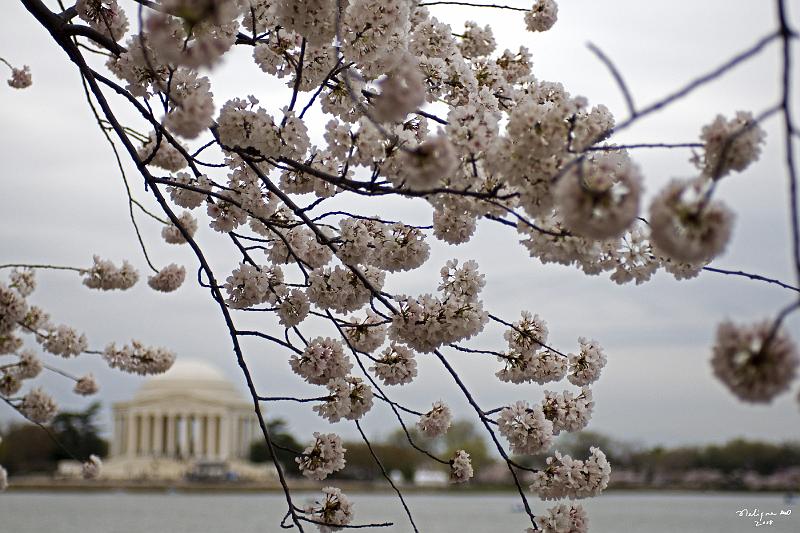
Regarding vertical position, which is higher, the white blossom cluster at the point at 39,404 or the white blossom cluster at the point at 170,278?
the white blossom cluster at the point at 170,278

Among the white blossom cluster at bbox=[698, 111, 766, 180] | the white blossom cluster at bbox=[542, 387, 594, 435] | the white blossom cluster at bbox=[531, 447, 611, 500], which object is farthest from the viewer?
the white blossom cluster at bbox=[542, 387, 594, 435]

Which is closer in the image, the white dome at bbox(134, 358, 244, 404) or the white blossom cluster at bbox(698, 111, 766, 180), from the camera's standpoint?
the white blossom cluster at bbox(698, 111, 766, 180)

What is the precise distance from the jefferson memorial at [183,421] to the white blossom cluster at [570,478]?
79.0 meters

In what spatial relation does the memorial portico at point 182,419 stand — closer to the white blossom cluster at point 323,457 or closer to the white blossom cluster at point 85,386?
the white blossom cluster at point 85,386

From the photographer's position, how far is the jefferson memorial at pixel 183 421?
8350 cm

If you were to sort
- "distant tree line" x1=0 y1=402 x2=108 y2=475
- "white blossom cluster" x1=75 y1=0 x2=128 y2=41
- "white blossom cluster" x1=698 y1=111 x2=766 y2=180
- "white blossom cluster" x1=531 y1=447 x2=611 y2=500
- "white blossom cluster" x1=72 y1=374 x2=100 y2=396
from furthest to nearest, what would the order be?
"distant tree line" x1=0 y1=402 x2=108 y2=475, "white blossom cluster" x1=72 y1=374 x2=100 y2=396, "white blossom cluster" x1=75 y1=0 x2=128 y2=41, "white blossom cluster" x1=531 y1=447 x2=611 y2=500, "white blossom cluster" x1=698 y1=111 x2=766 y2=180

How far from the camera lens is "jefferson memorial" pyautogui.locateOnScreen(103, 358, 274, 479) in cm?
8350

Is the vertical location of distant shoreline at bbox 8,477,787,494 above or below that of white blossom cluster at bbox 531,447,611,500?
below

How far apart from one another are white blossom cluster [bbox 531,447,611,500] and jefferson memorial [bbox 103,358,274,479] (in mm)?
79049

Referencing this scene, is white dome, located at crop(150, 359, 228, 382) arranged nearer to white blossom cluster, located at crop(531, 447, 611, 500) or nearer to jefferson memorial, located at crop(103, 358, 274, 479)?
jefferson memorial, located at crop(103, 358, 274, 479)

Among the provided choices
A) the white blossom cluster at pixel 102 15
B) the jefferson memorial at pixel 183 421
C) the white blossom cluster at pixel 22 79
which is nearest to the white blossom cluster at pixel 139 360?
the white blossom cluster at pixel 22 79

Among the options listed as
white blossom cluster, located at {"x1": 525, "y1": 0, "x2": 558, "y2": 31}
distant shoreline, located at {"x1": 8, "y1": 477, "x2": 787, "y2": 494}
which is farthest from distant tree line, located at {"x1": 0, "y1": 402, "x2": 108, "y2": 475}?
white blossom cluster, located at {"x1": 525, "y1": 0, "x2": 558, "y2": 31}

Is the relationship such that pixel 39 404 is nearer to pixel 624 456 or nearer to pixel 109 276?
pixel 109 276

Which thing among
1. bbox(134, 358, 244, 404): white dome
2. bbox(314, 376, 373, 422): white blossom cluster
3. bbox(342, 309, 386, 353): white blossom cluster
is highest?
bbox(134, 358, 244, 404): white dome
